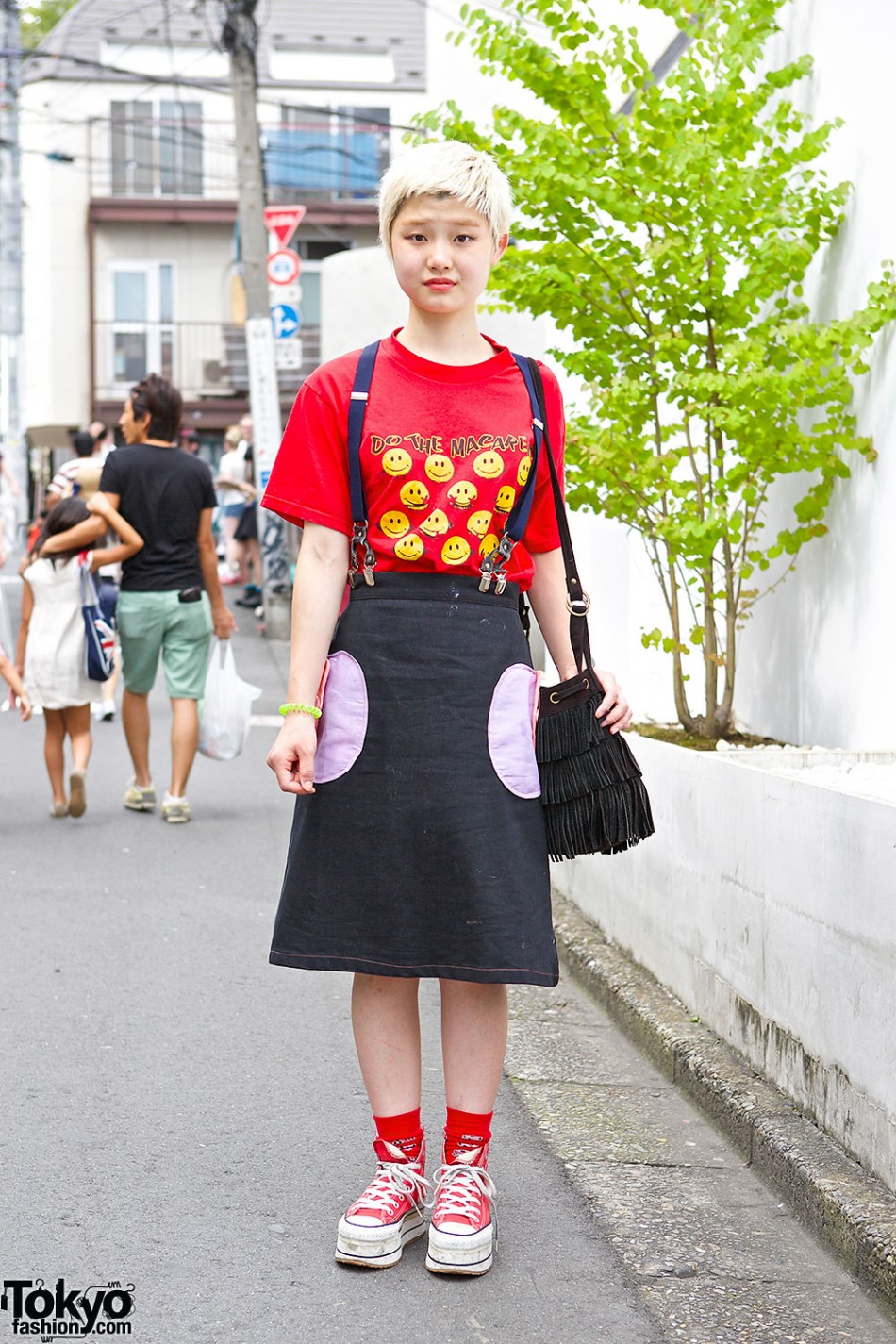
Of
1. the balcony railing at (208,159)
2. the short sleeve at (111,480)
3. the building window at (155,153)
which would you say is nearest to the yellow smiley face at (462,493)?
the short sleeve at (111,480)

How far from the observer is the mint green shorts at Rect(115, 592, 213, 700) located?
796 centimetres

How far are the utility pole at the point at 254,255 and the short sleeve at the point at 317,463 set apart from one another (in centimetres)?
1396

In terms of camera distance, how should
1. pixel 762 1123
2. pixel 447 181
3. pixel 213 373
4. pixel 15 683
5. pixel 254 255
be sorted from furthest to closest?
pixel 213 373 < pixel 254 255 < pixel 15 683 < pixel 762 1123 < pixel 447 181

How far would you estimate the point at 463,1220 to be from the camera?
309 cm

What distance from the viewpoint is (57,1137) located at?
3732 millimetres

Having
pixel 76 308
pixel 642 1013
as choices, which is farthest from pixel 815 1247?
pixel 76 308

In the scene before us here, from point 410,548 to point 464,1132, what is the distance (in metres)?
1.12

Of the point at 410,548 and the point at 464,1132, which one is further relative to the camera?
the point at 464,1132

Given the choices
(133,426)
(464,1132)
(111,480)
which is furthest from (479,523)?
(133,426)

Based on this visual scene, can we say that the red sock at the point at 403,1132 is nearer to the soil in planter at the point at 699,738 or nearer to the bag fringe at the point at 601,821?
the bag fringe at the point at 601,821

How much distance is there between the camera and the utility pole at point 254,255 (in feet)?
56.3

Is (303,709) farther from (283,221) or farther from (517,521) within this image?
(283,221)

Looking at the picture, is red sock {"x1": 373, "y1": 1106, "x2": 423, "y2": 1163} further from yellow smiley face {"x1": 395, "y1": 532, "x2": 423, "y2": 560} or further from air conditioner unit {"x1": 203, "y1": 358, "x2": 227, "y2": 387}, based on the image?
air conditioner unit {"x1": 203, "y1": 358, "x2": 227, "y2": 387}

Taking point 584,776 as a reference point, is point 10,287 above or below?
above
